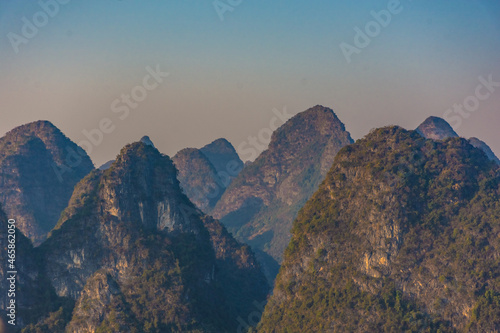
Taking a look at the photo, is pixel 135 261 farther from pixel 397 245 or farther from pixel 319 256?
pixel 397 245

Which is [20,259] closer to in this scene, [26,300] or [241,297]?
[26,300]

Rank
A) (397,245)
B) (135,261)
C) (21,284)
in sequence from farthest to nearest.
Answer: (135,261)
(21,284)
(397,245)

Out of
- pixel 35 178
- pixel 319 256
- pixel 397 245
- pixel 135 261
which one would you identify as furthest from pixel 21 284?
pixel 35 178

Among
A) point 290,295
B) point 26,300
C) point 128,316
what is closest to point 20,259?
point 26,300

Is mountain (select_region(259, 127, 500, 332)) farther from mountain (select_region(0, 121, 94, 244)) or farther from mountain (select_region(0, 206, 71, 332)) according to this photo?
mountain (select_region(0, 121, 94, 244))

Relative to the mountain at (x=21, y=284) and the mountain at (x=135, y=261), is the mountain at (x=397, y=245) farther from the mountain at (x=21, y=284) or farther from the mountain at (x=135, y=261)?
the mountain at (x=21, y=284)

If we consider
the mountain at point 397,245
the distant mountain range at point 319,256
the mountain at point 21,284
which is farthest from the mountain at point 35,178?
the mountain at point 397,245

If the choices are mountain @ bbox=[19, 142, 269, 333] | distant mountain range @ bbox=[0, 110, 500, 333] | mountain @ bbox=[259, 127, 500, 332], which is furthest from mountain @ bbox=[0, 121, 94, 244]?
mountain @ bbox=[259, 127, 500, 332]
